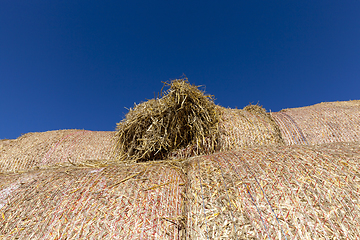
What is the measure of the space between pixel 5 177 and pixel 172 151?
1.93 metres

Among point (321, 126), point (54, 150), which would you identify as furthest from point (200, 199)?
point (54, 150)

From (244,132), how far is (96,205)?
85.9 inches

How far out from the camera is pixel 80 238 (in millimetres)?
1409

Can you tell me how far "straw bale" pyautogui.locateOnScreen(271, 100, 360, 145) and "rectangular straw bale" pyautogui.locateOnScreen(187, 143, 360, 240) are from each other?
1248 millimetres

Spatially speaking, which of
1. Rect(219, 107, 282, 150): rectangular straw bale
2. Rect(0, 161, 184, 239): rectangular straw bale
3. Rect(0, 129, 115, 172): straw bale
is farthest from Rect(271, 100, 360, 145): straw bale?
Rect(0, 129, 115, 172): straw bale

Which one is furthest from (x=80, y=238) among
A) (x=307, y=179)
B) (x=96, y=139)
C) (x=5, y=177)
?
(x=96, y=139)

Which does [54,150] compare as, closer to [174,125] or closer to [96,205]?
[174,125]

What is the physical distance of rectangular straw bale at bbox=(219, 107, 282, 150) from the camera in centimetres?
288

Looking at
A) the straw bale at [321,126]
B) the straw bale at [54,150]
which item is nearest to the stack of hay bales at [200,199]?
the straw bale at [321,126]

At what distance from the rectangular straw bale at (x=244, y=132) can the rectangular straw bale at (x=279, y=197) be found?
3.41 feet

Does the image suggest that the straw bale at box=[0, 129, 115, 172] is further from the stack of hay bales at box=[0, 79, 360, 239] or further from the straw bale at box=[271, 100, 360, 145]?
the straw bale at box=[271, 100, 360, 145]

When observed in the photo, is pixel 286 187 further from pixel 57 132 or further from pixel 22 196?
pixel 57 132

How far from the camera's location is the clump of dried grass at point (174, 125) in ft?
9.52

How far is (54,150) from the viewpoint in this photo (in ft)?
12.7
